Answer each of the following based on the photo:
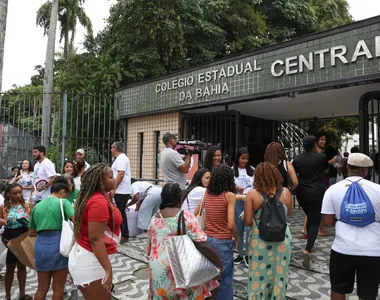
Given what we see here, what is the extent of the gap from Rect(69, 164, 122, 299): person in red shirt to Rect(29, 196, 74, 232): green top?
84 centimetres

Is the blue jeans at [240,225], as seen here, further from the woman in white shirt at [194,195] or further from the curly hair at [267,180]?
the curly hair at [267,180]

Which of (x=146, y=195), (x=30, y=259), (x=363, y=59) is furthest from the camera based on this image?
(x=146, y=195)

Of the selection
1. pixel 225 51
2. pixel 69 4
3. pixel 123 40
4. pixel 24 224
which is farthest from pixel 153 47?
pixel 24 224

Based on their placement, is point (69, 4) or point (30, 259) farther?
point (69, 4)

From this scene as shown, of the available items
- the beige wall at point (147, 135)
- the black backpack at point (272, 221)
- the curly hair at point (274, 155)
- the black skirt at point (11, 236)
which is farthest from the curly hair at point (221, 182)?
the beige wall at point (147, 135)

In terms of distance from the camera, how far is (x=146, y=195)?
19.8 ft

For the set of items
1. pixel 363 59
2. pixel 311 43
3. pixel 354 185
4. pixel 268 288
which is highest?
pixel 311 43

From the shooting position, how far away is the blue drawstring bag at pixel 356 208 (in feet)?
9.05

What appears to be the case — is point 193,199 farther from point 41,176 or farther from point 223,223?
point 41,176

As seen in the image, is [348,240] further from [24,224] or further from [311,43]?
[311,43]

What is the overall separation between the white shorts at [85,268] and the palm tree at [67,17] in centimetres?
2043

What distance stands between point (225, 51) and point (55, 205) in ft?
50.0

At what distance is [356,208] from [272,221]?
2.29 feet

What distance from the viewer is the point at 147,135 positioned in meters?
10.2
